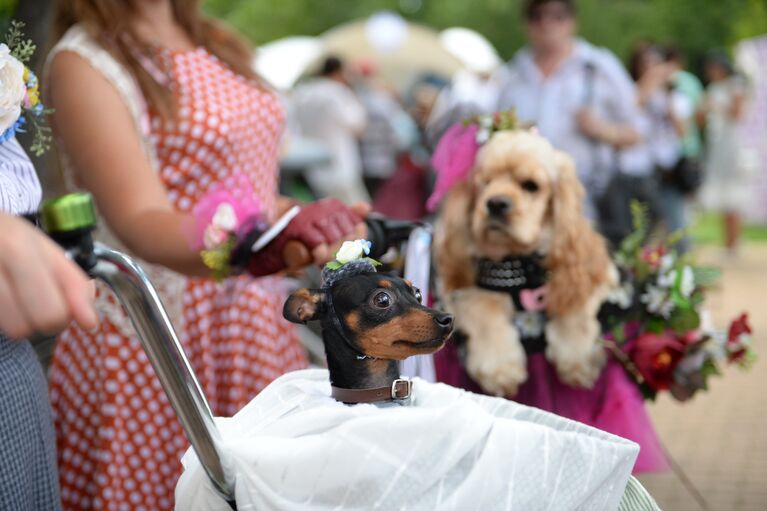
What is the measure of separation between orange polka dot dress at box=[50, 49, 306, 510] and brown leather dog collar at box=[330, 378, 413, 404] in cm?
A: 76

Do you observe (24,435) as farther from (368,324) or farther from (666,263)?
(666,263)

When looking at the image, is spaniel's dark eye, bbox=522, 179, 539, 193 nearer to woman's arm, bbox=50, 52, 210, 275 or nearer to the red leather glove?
the red leather glove

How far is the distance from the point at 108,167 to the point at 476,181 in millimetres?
1228

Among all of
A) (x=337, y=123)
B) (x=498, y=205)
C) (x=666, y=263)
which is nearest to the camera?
(x=498, y=205)

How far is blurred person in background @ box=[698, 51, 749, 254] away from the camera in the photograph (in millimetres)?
11984

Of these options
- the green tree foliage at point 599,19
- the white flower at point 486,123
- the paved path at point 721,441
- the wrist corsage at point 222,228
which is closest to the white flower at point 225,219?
the wrist corsage at point 222,228

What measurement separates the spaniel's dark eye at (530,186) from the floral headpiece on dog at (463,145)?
16 centimetres

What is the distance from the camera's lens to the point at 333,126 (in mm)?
11086

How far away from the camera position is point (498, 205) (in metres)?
2.76

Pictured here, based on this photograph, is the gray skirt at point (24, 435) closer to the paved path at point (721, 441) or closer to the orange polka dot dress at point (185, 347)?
the orange polka dot dress at point (185, 347)

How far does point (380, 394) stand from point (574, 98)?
4.34 meters

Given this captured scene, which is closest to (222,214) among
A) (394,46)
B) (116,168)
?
(116,168)

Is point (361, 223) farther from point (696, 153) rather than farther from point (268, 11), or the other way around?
point (268, 11)

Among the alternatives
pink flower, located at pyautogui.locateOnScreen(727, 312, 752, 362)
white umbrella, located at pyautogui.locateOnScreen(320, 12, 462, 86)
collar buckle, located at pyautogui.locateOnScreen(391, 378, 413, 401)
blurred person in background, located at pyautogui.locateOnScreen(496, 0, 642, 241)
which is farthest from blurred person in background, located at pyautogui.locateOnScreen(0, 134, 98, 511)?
white umbrella, located at pyautogui.locateOnScreen(320, 12, 462, 86)
